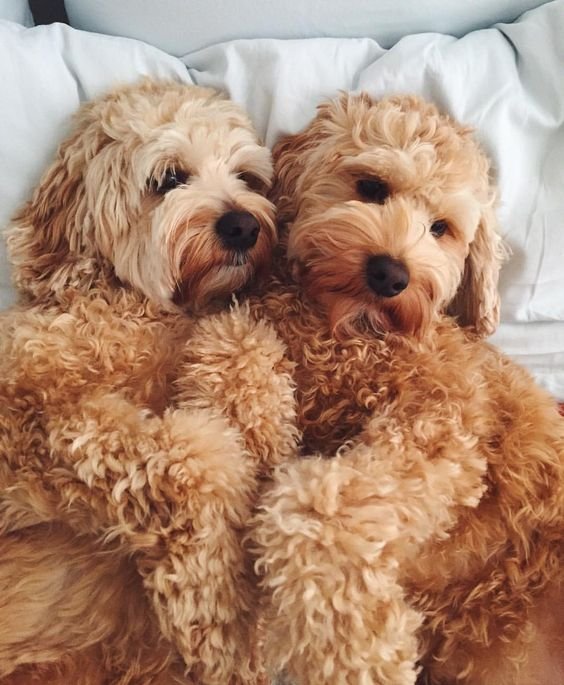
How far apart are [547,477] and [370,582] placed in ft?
1.45

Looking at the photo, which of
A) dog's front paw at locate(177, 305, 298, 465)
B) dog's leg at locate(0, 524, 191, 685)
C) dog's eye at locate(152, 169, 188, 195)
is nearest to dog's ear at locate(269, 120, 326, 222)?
dog's eye at locate(152, 169, 188, 195)

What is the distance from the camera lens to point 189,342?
156 cm

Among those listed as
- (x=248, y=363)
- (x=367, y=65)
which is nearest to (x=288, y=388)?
(x=248, y=363)

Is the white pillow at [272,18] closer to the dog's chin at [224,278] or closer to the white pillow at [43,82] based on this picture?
the white pillow at [43,82]

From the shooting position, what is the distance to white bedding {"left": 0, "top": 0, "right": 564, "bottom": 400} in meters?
1.82

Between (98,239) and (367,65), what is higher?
(367,65)

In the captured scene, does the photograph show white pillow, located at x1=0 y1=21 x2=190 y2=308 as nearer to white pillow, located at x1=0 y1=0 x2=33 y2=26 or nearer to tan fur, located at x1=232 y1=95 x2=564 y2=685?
white pillow, located at x1=0 y1=0 x2=33 y2=26

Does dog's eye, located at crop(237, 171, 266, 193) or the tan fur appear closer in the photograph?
the tan fur

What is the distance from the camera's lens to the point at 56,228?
66.4 inches

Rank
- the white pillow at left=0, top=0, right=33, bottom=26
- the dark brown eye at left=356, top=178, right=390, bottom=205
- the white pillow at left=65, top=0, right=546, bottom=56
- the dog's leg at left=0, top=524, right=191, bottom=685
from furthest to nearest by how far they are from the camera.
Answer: the white pillow at left=0, top=0, right=33, bottom=26
the white pillow at left=65, top=0, right=546, bottom=56
the dark brown eye at left=356, top=178, right=390, bottom=205
the dog's leg at left=0, top=524, right=191, bottom=685

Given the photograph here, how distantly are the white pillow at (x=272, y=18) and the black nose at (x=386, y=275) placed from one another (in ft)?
2.78

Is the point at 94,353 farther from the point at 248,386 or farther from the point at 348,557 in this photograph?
the point at 348,557

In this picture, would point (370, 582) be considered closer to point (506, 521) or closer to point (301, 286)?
point (506, 521)

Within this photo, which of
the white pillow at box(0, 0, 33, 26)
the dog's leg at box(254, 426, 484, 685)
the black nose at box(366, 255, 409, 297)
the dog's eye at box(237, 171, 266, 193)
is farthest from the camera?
the white pillow at box(0, 0, 33, 26)
